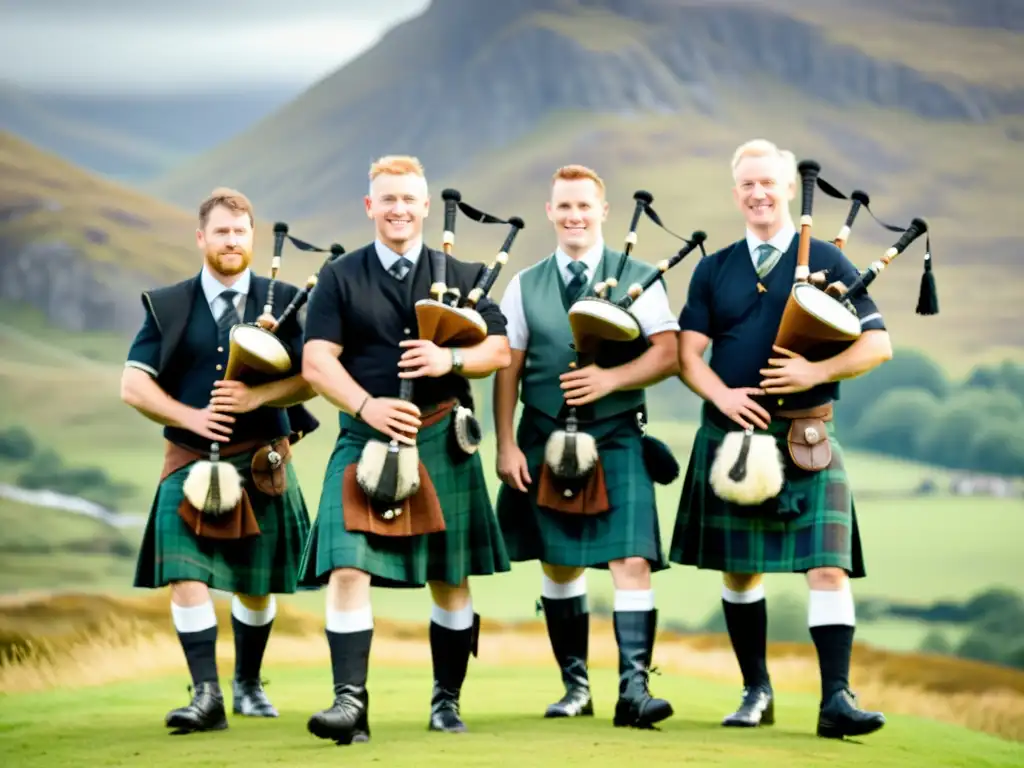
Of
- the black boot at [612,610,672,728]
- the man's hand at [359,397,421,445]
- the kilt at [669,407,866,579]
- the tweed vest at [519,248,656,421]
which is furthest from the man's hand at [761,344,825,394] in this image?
the man's hand at [359,397,421,445]

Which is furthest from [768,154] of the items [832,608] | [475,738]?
[475,738]

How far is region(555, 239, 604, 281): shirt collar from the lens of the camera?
215 inches

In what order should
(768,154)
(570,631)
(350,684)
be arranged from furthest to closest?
(570,631) < (768,154) < (350,684)

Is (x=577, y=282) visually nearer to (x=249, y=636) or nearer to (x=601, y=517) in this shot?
(x=601, y=517)

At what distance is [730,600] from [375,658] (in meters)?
2.73

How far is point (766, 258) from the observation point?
5.20 meters

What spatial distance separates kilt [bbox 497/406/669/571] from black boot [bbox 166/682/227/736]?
3.51 feet

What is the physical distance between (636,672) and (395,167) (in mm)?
1720

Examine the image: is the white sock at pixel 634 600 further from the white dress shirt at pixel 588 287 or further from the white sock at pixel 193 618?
the white sock at pixel 193 618

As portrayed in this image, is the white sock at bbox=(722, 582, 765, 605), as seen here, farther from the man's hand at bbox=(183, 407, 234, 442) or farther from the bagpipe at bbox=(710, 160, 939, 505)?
the man's hand at bbox=(183, 407, 234, 442)

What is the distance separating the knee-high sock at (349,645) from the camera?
4770 millimetres

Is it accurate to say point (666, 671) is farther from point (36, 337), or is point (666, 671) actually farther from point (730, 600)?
point (36, 337)

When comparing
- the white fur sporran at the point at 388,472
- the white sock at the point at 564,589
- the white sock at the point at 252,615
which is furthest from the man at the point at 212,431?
the white sock at the point at 564,589

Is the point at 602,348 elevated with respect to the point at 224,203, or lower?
lower
